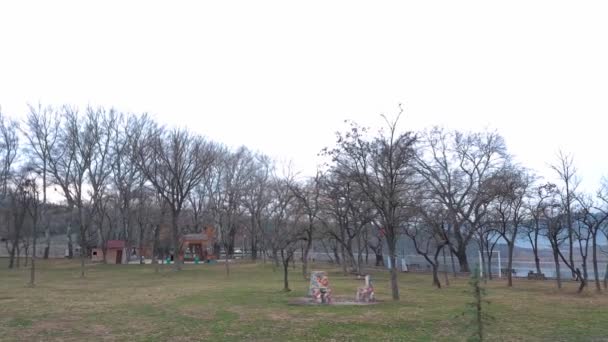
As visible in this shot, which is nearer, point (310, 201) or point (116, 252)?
point (310, 201)

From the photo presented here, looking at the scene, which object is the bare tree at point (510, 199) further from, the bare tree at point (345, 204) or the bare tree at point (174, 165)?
the bare tree at point (174, 165)

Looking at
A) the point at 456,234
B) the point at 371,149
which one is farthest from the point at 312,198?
the point at 371,149

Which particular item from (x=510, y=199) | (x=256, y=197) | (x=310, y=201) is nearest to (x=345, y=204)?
(x=310, y=201)

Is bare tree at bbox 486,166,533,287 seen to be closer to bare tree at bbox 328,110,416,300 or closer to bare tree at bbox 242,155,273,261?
bare tree at bbox 328,110,416,300

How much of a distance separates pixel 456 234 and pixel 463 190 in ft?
12.5

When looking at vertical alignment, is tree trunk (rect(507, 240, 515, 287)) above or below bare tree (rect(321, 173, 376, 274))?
below

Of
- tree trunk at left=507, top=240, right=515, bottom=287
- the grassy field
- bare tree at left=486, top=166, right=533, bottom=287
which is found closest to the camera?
the grassy field

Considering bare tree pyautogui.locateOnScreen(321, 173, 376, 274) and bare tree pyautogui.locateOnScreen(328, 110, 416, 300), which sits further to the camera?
bare tree pyautogui.locateOnScreen(321, 173, 376, 274)

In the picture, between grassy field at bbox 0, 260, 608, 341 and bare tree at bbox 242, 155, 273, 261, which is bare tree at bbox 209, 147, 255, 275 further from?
grassy field at bbox 0, 260, 608, 341

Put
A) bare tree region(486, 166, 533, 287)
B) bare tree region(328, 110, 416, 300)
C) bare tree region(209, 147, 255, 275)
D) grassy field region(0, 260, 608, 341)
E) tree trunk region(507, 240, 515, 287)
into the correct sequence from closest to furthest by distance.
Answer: grassy field region(0, 260, 608, 341)
bare tree region(328, 110, 416, 300)
tree trunk region(507, 240, 515, 287)
bare tree region(486, 166, 533, 287)
bare tree region(209, 147, 255, 275)

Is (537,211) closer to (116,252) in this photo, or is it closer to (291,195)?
(291,195)

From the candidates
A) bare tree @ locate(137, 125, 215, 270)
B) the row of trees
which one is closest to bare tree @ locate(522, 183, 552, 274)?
the row of trees

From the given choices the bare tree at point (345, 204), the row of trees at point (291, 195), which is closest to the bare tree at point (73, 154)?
the row of trees at point (291, 195)

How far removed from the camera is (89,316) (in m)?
15.6
